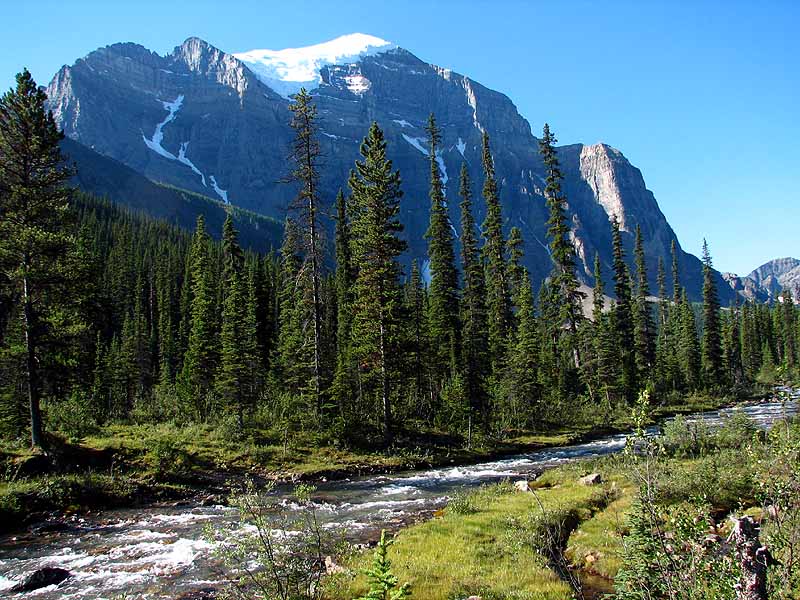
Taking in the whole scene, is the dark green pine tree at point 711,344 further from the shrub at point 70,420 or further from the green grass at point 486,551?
the shrub at point 70,420

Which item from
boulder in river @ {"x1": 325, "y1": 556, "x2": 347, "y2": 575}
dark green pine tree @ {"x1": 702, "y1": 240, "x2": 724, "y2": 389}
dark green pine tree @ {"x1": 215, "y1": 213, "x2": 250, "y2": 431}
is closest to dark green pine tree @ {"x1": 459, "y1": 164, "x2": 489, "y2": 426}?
dark green pine tree @ {"x1": 215, "y1": 213, "x2": 250, "y2": 431}

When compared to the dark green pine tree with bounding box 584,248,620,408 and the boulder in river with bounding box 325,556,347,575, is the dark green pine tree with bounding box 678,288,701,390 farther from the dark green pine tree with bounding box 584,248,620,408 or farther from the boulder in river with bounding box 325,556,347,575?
the boulder in river with bounding box 325,556,347,575

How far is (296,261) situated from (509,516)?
133 ft

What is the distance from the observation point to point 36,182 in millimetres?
24719

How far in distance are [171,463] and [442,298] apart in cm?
3072

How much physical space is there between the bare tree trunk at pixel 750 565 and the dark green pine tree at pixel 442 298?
133 feet

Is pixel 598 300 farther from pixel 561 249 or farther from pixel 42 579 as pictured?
pixel 42 579

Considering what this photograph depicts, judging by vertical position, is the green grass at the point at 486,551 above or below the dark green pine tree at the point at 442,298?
below

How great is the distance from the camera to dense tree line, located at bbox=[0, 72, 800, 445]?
2467 cm

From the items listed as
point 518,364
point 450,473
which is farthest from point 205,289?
point 450,473

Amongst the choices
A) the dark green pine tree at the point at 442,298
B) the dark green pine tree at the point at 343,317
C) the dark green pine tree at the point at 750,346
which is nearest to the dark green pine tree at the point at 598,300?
the dark green pine tree at the point at 442,298

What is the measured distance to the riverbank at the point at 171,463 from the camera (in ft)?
66.2

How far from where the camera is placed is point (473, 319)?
48.2 metres

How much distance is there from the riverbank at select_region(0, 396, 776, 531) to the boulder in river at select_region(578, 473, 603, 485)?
2910 millimetres
